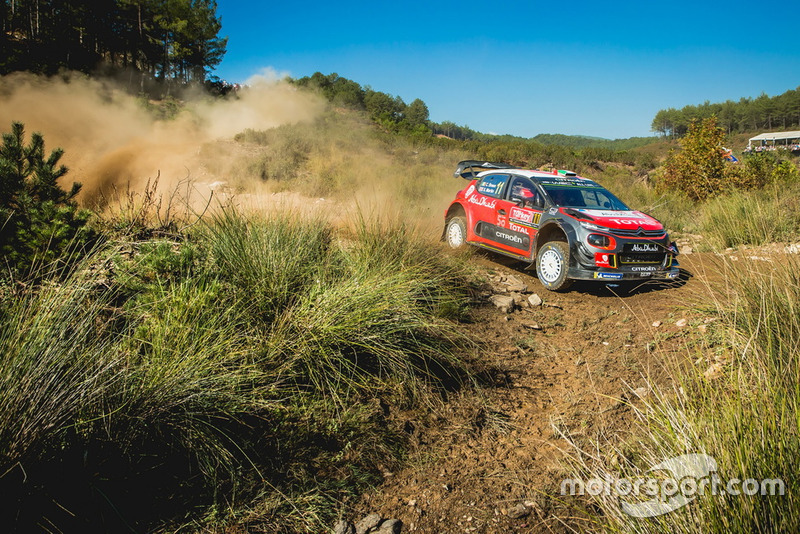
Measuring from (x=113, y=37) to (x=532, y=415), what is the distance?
136ft

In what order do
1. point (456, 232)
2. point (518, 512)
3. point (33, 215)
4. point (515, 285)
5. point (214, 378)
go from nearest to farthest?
1. point (518, 512)
2. point (214, 378)
3. point (33, 215)
4. point (515, 285)
5. point (456, 232)

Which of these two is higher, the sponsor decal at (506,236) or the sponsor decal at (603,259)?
the sponsor decal at (506,236)

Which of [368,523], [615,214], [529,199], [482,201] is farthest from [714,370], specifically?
[482,201]

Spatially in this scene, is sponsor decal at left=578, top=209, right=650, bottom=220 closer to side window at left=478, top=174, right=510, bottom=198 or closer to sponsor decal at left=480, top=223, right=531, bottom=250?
sponsor decal at left=480, top=223, right=531, bottom=250

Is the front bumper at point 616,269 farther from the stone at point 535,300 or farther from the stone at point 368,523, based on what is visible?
the stone at point 368,523

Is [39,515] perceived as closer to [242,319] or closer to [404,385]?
[242,319]

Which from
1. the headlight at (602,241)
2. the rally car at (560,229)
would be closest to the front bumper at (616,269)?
the rally car at (560,229)

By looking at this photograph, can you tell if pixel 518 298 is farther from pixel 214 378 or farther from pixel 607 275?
pixel 214 378

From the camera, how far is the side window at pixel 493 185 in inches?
360

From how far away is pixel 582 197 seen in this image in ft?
27.3

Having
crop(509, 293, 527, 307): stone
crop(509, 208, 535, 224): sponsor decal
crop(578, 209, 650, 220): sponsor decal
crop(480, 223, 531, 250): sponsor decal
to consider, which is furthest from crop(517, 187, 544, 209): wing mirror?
crop(509, 293, 527, 307): stone

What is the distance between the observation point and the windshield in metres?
8.10

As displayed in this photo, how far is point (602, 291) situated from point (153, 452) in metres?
7.01

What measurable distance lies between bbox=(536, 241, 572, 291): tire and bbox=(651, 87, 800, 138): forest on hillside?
8668cm
